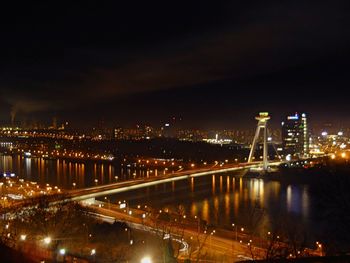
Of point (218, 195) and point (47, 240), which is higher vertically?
point (47, 240)

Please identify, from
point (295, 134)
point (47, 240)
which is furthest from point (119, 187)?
point (295, 134)

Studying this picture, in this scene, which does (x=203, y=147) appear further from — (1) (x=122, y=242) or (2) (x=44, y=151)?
(1) (x=122, y=242)

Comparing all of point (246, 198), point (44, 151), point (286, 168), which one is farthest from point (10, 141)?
point (246, 198)

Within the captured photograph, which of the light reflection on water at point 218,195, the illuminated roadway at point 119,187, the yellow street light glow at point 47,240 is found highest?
the yellow street light glow at point 47,240

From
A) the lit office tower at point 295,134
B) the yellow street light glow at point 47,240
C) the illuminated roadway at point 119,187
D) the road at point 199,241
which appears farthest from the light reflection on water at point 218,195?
the lit office tower at point 295,134

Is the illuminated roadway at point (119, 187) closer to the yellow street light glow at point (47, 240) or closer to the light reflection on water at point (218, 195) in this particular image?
the light reflection on water at point (218, 195)

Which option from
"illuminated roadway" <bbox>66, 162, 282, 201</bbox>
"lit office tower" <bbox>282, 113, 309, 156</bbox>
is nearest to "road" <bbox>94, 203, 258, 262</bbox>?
"illuminated roadway" <bbox>66, 162, 282, 201</bbox>

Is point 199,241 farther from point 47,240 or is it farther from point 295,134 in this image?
point 295,134

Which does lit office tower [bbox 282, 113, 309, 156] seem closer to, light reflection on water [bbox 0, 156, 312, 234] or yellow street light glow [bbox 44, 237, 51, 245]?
light reflection on water [bbox 0, 156, 312, 234]
